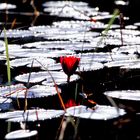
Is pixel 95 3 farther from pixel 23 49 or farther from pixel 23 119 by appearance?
pixel 23 119

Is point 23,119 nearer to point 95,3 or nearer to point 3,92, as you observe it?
point 3,92

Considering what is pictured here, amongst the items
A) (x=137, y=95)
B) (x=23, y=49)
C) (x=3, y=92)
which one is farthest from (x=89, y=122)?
(x=23, y=49)

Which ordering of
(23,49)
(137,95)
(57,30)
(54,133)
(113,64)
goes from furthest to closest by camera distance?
(57,30)
(23,49)
(113,64)
(137,95)
(54,133)

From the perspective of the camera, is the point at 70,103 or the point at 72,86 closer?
the point at 70,103

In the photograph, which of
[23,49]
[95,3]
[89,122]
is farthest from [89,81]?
[95,3]

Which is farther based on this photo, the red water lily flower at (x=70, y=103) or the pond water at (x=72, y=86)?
the red water lily flower at (x=70, y=103)

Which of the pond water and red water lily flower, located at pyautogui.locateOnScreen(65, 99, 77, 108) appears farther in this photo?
red water lily flower, located at pyautogui.locateOnScreen(65, 99, 77, 108)

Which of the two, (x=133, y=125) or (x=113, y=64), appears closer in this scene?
(x=133, y=125)

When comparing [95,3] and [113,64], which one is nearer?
[113,64]

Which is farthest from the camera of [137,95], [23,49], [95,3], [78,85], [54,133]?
[95,3]
